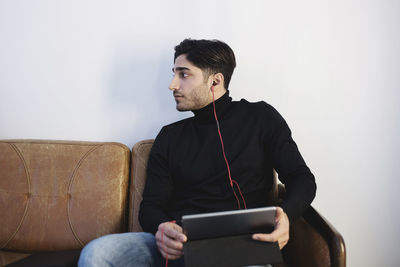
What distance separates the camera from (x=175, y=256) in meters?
0.85

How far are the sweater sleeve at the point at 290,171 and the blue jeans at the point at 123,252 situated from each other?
0.45 metres

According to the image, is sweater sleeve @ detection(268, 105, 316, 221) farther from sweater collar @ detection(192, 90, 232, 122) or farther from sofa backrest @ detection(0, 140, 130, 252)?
sofa backrest @ detection(0, 140, 130, 252)

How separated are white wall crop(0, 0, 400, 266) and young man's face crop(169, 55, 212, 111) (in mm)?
313

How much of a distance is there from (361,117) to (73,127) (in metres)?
1.64

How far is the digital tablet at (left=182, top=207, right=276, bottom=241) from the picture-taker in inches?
29.0

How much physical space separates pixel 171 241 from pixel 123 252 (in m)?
0.24

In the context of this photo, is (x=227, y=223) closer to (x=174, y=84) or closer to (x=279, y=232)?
(x=279, y=232)

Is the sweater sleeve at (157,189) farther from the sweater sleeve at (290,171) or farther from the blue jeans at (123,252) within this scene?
the sweater sleeve at (290,171)

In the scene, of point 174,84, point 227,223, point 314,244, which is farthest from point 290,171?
point 174,84

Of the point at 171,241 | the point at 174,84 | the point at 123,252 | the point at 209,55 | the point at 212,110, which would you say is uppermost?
the point at 209,55

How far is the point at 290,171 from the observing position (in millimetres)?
1052

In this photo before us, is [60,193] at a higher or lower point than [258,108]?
lower

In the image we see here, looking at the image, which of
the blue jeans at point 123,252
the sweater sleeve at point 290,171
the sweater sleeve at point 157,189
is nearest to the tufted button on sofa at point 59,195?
the sweater sleeve at point 157,189

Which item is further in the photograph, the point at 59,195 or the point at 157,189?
the point at 59,195
